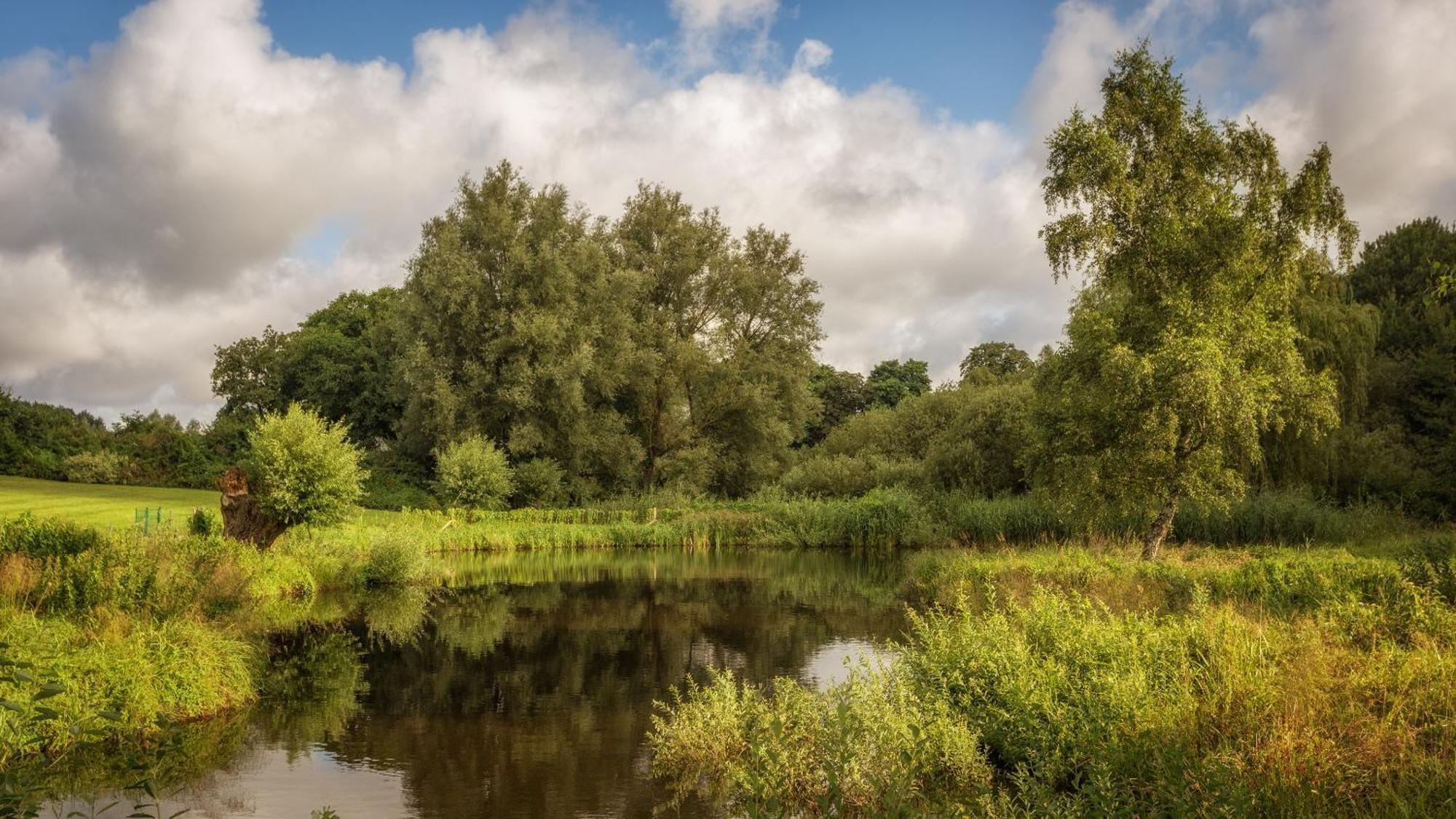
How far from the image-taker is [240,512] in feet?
74.3

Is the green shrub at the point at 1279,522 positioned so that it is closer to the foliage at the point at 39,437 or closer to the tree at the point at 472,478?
the tree at the point at 472,478

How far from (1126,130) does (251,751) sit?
2288cm

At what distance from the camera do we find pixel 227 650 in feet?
43.8

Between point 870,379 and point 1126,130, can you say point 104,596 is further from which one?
point 870,379

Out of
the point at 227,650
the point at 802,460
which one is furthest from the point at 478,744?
the point at 802,460

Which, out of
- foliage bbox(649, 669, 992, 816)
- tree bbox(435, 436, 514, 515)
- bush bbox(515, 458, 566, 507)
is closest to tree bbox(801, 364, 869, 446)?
bush bbox(515, 458, 566, 507)

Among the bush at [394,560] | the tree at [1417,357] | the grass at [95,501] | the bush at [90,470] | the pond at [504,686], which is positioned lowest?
the pond at [504,686]

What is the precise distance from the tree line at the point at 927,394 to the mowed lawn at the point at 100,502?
4686 mm

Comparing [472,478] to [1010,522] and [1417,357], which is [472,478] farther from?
[1417,357]

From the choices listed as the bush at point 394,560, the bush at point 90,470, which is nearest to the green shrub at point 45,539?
the bush at point 394,560

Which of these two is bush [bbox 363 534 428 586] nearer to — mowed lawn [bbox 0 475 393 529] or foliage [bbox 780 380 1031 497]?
mowed lawn [bbox 0 475 393 529]

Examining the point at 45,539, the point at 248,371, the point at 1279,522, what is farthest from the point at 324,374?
the point at 1279,522

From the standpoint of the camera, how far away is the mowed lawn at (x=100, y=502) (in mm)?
27781

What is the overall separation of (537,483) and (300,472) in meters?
21.7
